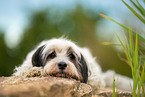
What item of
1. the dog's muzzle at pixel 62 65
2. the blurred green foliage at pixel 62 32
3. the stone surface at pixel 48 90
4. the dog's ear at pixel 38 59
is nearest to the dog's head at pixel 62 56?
the dog's ear at pixel 38 59

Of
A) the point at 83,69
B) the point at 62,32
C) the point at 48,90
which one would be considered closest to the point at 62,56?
the point at 83,69

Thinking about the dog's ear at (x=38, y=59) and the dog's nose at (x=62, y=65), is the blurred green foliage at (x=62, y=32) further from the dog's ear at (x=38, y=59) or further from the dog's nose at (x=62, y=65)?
the dog's nose at (x=62, y=65)

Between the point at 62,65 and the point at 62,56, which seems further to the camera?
the point at 62,56

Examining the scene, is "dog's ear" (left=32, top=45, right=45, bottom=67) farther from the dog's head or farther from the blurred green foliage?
the blurred green foliage

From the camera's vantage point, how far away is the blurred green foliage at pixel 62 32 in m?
20.7

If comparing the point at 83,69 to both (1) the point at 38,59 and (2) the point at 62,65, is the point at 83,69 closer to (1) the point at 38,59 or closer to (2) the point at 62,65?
(2) the point at 62,65

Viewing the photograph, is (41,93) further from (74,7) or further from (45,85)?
(74,7)

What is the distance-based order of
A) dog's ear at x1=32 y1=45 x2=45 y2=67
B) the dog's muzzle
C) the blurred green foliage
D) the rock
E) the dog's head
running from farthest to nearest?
1. the blurred green foliage
2. dog's ear at x1=32 y1=45 x2=45 y2=67
3. the dog's head
4. the dog's muzzle
5. the rock

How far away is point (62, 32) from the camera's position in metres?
23.2

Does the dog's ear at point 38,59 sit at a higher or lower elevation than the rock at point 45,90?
higher

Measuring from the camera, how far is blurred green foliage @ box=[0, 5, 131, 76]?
67.9ft

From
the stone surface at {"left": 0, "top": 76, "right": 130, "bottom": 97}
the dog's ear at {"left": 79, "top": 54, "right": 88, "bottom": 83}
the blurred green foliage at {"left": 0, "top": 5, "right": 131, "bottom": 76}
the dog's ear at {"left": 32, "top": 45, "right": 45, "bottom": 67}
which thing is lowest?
the stone surface at {"left": 0, "top": 76, "right": 130, "bottom": 97}

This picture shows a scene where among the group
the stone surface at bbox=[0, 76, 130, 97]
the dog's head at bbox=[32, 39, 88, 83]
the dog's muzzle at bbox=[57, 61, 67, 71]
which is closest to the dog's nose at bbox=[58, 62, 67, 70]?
the dog's muzzle at bbox=[57, 61, 67, 71]

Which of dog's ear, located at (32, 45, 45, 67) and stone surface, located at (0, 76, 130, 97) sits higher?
dog's ear, located at (32, 45, 45, 67)
